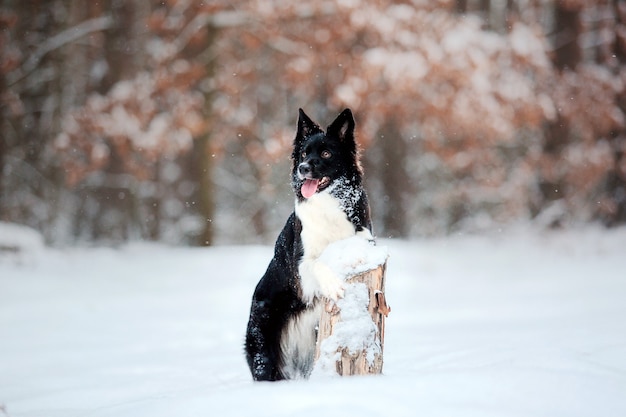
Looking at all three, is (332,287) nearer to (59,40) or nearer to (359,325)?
(359,325)

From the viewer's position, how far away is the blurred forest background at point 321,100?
1272 centimetres

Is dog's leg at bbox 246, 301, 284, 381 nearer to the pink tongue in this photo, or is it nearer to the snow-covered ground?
the snow-covered ground

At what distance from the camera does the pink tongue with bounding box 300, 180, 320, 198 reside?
4.00m

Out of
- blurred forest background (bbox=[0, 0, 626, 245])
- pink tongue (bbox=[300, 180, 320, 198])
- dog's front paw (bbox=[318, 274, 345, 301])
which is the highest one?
blurred forest background (bbox=[0, 0, 626, 245])

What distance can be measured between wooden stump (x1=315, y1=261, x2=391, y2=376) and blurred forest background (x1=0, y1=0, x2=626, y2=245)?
30.7ft

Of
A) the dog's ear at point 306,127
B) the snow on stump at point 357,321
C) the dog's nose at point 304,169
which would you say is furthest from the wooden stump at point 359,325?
the dog's ear at point 306,127

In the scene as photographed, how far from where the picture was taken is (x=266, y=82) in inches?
714

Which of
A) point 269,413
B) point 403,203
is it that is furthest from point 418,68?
point 269,413

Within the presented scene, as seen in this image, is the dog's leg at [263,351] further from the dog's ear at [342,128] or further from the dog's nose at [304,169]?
the dog's ear at [342,128]

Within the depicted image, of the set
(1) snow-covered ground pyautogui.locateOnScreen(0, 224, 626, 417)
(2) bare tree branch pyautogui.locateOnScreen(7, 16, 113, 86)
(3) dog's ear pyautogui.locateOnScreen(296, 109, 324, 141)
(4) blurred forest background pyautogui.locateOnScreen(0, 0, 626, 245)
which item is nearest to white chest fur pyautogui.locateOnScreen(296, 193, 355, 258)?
(3) dog's ear pyautogui.locateOnScreen(296, 109, 324, 141)

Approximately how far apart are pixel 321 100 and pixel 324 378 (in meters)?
11.6

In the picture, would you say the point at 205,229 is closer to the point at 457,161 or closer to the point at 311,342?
the point at 457,161

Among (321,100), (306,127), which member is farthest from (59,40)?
(306,127)

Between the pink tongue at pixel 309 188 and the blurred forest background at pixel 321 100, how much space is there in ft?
28.5
